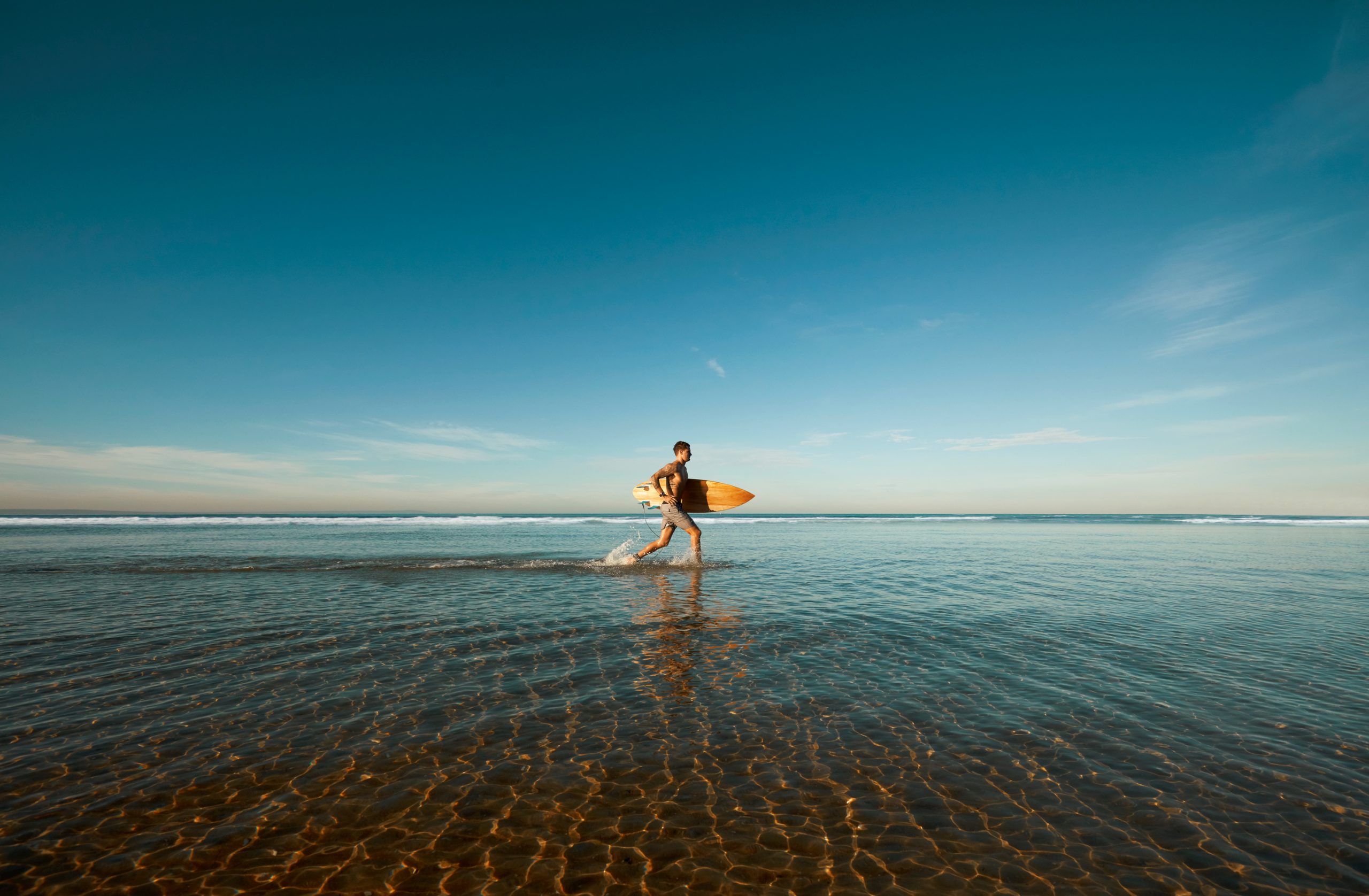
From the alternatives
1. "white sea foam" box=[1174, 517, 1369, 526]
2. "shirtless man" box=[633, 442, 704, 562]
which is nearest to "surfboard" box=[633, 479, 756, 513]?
"shirtless man" box=[633, 442, 704, 562]

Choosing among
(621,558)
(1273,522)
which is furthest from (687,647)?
(1273,522)

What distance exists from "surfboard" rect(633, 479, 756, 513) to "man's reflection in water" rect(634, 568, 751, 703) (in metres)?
7.67

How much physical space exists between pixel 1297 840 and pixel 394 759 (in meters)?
6.81

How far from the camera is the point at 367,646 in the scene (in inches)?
344

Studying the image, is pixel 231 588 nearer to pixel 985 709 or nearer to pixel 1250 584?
pixel 985 709

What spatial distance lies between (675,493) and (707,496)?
8.91 ft

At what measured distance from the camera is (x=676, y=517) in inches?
732

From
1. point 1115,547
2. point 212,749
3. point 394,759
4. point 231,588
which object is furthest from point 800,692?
point 1115,547

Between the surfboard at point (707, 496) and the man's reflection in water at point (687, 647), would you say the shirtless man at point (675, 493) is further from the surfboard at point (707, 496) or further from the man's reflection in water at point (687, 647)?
the man's reflection in water at point (687, 647)

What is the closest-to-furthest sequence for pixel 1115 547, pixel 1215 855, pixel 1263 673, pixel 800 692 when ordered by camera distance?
pixel 1215 855 → pixel 800 692 → pixel 1263 673 → pixel 1115 547

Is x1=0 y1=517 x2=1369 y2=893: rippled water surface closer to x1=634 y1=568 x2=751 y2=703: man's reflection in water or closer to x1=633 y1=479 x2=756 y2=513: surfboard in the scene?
x1=634 y1=568 x2=751 y2=703: man's reflection in water

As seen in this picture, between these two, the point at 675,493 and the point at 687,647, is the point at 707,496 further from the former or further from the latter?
the point at 687,647

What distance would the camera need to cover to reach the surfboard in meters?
20.8

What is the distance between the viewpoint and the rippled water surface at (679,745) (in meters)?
3.75
